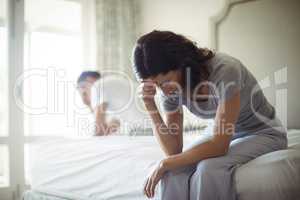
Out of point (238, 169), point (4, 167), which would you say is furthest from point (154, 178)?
point (4, 167)

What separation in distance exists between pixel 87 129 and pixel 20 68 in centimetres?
90

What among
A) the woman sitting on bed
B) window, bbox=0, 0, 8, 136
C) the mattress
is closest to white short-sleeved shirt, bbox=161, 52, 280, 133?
the woman sitting on bed

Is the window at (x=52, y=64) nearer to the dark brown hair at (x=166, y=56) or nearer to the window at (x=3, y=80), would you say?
the window at (x=3, y=80)

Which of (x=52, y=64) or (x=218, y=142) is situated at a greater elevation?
(x=52, y=64)

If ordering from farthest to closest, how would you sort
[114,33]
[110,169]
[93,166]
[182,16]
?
[114,33] < [182,16] < [93,166] < [110,169]

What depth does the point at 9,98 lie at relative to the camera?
356cm

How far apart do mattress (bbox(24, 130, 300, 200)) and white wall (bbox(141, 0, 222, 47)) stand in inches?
64.7

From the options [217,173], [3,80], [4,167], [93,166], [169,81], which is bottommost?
[4,167]

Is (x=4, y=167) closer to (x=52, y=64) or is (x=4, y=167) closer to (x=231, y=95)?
(x=52, y=64)

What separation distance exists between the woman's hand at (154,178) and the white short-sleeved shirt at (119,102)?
4.73ft

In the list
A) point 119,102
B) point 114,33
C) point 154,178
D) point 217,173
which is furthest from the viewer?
point 114,33

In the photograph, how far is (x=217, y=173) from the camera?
1242mm

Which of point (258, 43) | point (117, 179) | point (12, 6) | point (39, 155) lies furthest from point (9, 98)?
point (258, 43)

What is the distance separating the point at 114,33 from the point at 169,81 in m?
2.77
